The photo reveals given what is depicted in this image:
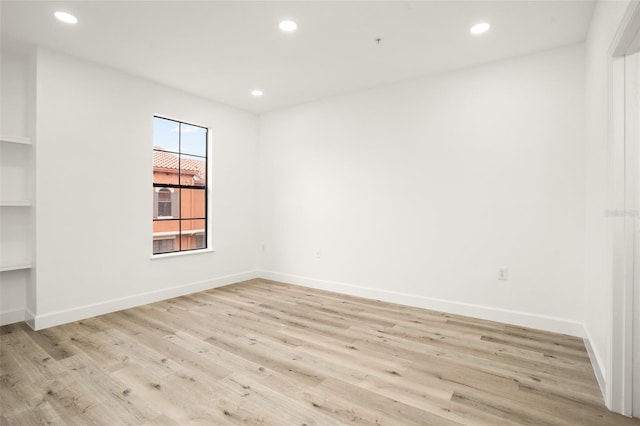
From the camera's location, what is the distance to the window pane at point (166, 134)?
410cm

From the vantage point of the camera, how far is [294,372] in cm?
224

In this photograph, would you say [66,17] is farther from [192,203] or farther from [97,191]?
[192,203]

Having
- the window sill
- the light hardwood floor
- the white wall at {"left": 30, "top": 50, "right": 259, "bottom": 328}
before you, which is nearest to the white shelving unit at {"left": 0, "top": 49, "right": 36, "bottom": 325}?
the white wall at {"left": 30, "top": 50, "right": 259, "bottom": 328}

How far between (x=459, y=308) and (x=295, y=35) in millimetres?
3100

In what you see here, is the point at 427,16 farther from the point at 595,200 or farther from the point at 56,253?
the point at 56,253

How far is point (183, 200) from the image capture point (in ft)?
14.4

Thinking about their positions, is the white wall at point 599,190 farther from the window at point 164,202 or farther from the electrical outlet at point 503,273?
the window at point 164,202

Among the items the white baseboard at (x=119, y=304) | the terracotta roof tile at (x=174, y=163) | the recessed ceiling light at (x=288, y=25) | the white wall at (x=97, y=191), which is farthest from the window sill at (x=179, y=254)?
the recessed ceiling light at (x=288, y=25)

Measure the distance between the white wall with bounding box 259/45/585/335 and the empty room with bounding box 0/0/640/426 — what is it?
2 cm

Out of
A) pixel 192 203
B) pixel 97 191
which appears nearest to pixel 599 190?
pixel 192 203

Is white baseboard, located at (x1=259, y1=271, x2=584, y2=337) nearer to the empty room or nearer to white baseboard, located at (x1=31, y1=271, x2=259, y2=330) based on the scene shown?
the empty room

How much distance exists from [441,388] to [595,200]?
5.89 ft

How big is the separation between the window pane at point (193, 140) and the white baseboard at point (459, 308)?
2.24 meters

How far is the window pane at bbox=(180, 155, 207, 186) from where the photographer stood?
14.2 ft
